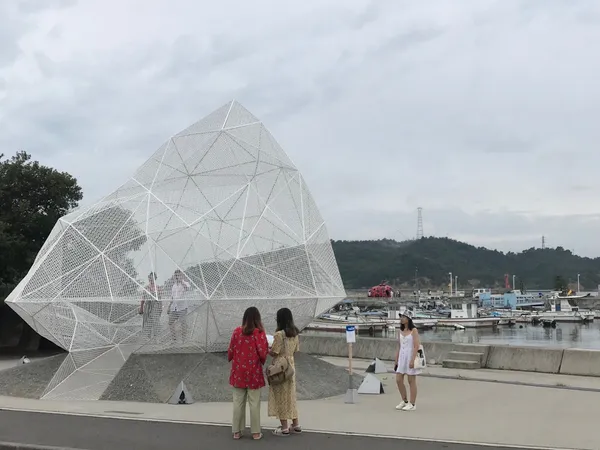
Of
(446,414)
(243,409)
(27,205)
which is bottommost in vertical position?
(446,414)

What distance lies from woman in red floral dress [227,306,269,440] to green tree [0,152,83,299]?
53.8 ft

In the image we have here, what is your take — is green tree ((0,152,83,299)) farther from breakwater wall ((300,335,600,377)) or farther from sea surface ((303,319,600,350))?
sea surface ((303,319,600,350))

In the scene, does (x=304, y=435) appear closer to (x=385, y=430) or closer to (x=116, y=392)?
(x=385, y=430)

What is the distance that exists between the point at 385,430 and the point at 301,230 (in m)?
5.85

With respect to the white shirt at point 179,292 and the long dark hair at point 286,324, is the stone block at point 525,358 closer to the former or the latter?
the white shirt at point 179,292

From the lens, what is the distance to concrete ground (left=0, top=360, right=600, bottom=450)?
345 inches

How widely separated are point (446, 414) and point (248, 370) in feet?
11.9

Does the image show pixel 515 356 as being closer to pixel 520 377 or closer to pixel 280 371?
pixel 520 377

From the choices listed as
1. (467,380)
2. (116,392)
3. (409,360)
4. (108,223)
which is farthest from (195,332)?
(467,380)

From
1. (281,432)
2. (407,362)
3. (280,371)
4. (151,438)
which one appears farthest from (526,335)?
(151,438)

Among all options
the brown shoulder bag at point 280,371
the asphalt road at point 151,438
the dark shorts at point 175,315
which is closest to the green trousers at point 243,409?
the asphalt road at point 151,438

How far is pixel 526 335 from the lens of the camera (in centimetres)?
6750

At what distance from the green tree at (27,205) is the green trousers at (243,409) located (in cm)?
1650

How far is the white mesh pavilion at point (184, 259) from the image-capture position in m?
12.7
